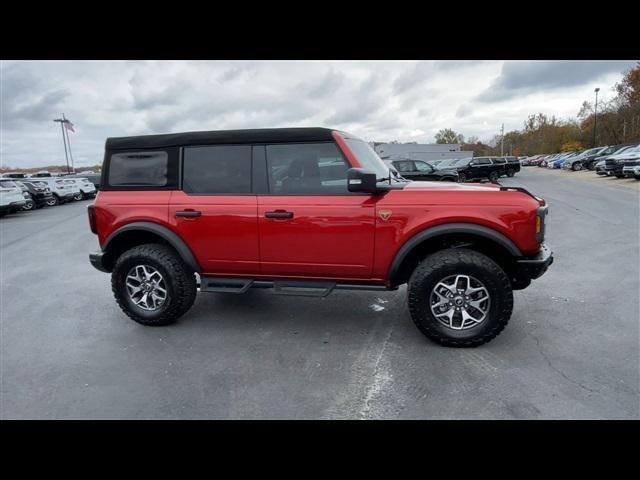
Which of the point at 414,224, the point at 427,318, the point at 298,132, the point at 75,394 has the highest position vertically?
the point at 298,132

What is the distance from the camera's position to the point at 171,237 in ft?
13.1

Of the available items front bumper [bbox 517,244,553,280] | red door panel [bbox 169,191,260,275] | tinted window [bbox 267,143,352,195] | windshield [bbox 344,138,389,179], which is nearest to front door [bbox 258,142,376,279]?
tinted window [bbox 267,143,352,195]

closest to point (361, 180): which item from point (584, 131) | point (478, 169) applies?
point (478, 169)

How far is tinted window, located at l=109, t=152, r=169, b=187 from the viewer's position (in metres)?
4.11

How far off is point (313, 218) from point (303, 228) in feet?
0.47

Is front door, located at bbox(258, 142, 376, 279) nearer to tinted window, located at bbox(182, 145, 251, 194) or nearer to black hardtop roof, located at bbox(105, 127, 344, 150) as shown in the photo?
black hardtop roof, located at bbox(105, 127, 344, 150)

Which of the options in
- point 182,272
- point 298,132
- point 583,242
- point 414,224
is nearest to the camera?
point 414,224

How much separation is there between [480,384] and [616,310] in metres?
2.40

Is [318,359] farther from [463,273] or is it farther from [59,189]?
[59,189]

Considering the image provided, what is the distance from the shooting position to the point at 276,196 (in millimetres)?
3789

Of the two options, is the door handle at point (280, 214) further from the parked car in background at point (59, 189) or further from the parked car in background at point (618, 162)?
the parked car in background at point (618, 162)

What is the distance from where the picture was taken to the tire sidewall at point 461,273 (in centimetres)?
335

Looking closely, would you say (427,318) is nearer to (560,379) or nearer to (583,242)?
(560,379)

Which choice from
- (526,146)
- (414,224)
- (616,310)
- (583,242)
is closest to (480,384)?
(414,224)
